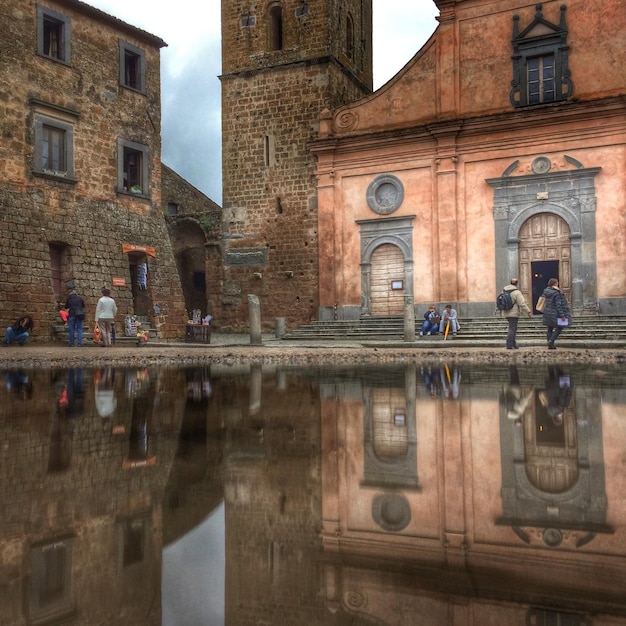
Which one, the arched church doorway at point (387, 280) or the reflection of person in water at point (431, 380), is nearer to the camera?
the reflection of person in water at point (431, 380)

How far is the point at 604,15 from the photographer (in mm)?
22016

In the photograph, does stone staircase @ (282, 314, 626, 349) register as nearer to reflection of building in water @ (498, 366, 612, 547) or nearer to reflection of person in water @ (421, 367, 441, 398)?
reflection of person in water @ (421, 367, 441, 398)

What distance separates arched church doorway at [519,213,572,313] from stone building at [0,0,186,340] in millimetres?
11818

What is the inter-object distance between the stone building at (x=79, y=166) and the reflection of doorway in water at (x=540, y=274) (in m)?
12.0

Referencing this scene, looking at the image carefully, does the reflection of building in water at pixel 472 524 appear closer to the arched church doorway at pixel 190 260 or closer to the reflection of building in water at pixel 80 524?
the reflection of building in water at pixel 80 524

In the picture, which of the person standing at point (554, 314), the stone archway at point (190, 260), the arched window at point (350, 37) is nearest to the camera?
the person standing at point (554, 314)

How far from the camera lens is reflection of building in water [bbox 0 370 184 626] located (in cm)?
209

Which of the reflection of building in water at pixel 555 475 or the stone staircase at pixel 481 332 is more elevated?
the stone staircase at pixel 481 332

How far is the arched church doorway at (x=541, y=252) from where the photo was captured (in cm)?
2236

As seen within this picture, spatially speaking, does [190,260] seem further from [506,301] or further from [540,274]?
[506,301]

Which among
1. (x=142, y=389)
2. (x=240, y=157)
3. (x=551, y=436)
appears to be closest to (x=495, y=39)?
(x=240, y=157)

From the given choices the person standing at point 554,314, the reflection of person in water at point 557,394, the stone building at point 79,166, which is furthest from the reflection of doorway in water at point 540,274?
the reflection of person in water at point 557,394

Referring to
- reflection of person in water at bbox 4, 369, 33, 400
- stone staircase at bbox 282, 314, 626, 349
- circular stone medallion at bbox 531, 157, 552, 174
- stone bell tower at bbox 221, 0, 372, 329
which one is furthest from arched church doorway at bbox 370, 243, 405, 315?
reflection of person in water at bbox 4, 369, 33, 400

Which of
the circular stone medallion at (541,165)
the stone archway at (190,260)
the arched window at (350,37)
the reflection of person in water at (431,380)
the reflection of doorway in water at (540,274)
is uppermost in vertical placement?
the arched window at (350,37)
